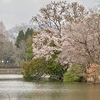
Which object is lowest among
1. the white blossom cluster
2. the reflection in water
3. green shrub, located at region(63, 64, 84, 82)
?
the reflection in water

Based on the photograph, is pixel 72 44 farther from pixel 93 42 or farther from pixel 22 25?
pixel 22 25

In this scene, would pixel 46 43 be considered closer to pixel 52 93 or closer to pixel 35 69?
pixel 35 69

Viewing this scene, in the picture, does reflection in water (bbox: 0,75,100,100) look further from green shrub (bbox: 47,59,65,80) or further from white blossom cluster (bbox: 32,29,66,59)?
green shrub (bbox: 47,59,65,80)

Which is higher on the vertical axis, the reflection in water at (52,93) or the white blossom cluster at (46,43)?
the white blossom cluster at (46,43)

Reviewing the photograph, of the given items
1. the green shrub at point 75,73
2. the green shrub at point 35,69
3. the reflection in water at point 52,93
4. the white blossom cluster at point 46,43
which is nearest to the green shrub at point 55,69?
the green shrub at point 35,69

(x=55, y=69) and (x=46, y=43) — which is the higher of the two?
(x=46, y=43)

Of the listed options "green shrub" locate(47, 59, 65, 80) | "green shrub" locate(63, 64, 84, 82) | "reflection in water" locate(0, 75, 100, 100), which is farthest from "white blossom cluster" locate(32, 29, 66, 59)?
"reflection in water" locate(0, 75, 100, 100)

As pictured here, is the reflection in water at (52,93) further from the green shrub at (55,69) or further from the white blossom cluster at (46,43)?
the green shrub at (55,69)

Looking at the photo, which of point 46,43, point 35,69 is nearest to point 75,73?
point 35,69

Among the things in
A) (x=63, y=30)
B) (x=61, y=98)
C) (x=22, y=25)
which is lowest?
(x=61, y=98)

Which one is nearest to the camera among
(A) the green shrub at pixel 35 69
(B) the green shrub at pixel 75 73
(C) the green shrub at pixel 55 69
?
(B) the green shrub at pixel 75 73

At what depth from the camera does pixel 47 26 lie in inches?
1998

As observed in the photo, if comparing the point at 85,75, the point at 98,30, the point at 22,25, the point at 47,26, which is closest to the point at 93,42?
the point at 98,30

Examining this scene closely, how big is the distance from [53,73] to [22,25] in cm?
9651
